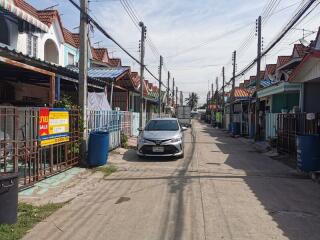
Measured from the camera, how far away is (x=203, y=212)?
7676mm

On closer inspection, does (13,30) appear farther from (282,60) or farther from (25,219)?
(282,60)

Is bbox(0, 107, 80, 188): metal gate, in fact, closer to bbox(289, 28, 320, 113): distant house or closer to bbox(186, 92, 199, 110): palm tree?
bbox(289, 28, 320, 113): distant house

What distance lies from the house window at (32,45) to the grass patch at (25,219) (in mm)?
14438

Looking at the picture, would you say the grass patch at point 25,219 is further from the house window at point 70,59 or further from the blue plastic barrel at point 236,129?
the blue plastic barrel at point 236,129

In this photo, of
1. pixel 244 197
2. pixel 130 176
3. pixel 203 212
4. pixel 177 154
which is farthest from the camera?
pixel 177 154

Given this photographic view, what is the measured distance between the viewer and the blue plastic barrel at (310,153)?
12797 mm

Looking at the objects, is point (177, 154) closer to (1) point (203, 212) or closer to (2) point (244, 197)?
(2) point (244, 197)

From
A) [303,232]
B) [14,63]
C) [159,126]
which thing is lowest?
[303,232]

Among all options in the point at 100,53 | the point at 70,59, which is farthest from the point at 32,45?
the point at 100,53

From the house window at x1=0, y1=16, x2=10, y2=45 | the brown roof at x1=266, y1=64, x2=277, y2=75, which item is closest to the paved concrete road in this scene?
the house window at x1=0, y1=16, x2=10, y2=45

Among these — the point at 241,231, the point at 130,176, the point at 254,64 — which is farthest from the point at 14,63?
the point at 254,64

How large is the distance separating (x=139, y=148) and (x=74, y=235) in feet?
33.1

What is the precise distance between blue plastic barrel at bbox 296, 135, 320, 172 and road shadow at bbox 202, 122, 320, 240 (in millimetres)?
404

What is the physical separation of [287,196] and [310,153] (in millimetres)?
3803
